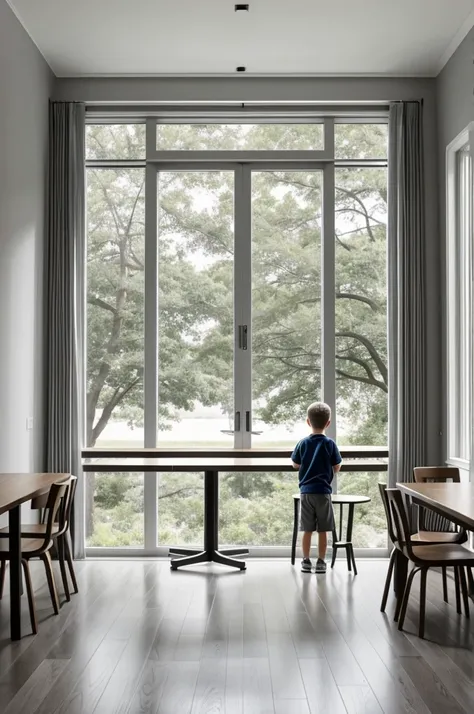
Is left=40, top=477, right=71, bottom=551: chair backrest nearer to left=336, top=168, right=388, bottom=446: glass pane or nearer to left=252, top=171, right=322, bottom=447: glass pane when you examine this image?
left=252, top=171, right=322, bottom=447: glass pane

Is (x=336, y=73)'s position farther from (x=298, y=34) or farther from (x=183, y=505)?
(x=183, y=505)

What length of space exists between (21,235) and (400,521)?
331cm

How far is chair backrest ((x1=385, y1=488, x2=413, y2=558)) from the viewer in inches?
167

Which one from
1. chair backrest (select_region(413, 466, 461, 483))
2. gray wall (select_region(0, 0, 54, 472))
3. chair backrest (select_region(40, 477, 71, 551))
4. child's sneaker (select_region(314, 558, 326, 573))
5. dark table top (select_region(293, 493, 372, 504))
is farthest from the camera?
dark table top (select_region(293, 493, 372, 504))

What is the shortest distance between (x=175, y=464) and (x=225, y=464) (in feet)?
1.27

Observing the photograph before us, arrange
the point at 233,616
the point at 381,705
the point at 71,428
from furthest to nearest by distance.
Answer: the point at 71,428 < the point at 233,616 < the point at 381,705

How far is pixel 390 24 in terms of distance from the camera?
5652 millimetres

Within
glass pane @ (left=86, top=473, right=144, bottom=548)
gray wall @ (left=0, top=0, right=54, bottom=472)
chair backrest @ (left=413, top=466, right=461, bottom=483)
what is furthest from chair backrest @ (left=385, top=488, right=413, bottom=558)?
glass pane @ (left=86, top=473, right=144, bottom=548)

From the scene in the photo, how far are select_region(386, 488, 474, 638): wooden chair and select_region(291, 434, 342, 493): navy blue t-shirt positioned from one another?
1205mm

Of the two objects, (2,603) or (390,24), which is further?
(390,24)

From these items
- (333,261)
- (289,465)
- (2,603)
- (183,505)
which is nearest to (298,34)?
(333,261)

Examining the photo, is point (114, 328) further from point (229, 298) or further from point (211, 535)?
point (211, 535)

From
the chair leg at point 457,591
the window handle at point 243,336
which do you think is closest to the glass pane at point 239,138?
the window handle at point 243,336

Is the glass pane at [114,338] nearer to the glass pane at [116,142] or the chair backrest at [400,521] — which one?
the glass pane at [116,142]
